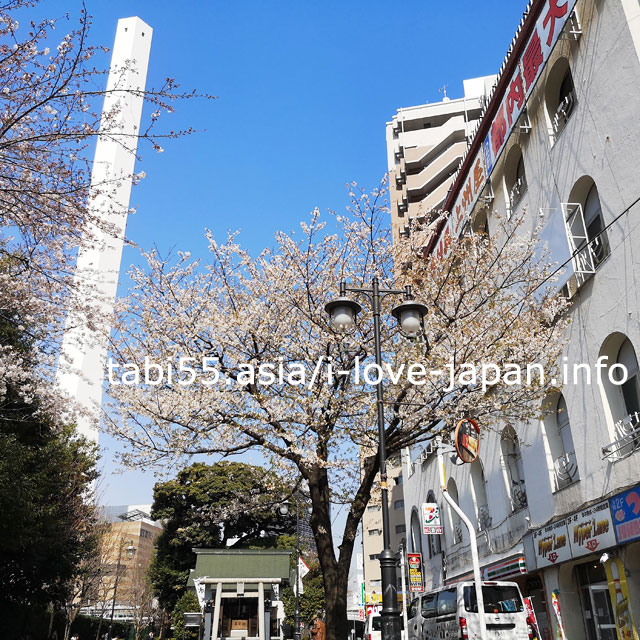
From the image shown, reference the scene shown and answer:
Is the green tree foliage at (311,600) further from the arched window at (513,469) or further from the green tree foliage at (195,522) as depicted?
the arched window at (513,469)

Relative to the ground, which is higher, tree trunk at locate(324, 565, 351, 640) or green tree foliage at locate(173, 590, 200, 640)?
tree trunk at locate(324, 565, 351, 640)

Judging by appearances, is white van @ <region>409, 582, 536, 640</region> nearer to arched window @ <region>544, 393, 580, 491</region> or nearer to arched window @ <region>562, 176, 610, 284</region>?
arched window @ <region>544, 393, 580, 491</region>

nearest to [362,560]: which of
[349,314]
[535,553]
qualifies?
[535,553]

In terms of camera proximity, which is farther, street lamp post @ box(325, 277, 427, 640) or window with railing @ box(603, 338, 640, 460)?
window with railing @ box(603, 338, 640, 460)

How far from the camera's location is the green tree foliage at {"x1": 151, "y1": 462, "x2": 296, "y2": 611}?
35.9 m

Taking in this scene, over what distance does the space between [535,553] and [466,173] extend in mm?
14673

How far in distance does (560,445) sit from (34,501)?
16.8m

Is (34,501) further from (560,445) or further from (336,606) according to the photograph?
(560,445)

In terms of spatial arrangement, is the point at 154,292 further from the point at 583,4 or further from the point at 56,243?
the point at 583,4

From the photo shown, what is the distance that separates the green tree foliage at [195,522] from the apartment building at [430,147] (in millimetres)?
25862

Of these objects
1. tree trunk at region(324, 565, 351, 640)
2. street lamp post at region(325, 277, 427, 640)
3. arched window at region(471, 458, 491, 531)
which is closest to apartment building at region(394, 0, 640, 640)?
arched window at region(471, 458, 491, 531)

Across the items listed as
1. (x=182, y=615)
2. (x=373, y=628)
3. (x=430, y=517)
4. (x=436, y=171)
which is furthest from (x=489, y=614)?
(x=436, y=171)

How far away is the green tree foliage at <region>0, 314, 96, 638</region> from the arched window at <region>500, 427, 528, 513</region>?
48.4 ft

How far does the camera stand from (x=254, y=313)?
40.8 ft
